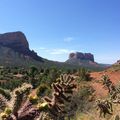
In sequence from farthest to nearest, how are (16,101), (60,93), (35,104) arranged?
(60,93) < (35,104) < (16,101)

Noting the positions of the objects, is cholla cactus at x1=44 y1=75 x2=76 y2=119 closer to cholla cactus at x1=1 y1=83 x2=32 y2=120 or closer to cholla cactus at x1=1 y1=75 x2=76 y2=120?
cholla cactus at x1=1 y1=75 x2=76 y2=120

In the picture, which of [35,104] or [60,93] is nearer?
[35,104]

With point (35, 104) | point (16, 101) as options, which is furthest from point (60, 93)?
point (16, 101)

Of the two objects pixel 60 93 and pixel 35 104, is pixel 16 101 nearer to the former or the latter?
pixel 35 104

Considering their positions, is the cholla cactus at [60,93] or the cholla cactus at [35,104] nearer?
the cholla cactus at [35,104]

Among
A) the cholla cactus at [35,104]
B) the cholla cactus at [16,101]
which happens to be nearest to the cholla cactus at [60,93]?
the cholla cactus at [35,104]

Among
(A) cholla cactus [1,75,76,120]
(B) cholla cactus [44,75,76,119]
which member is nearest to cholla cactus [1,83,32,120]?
(A) cholla cactus [1,75,76,120]

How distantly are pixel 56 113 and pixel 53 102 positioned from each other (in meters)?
0.14

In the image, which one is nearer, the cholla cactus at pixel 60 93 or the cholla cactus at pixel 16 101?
the cholla cactus at pixel 16 101

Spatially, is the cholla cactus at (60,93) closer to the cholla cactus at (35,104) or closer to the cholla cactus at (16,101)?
the cholla cactus at (35,104)

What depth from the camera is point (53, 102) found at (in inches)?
126

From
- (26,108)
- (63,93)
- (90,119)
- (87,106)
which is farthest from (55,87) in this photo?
(87,106)

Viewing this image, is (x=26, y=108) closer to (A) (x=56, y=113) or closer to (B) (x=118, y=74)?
(A) (x=56, y=113)

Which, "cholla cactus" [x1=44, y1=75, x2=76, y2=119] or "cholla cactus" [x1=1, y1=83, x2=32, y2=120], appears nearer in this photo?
"cholla cactus" [x1=1, y1=83, x2=32, y2=120]
